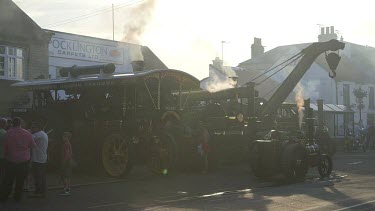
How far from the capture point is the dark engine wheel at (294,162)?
42.9ft

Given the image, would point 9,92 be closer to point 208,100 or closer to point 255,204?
point 208,100

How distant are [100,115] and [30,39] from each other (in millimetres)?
9853

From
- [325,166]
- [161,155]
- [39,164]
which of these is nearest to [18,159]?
[39,164]

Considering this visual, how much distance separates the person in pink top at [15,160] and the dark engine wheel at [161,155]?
207 inches

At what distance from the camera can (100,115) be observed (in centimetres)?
1527

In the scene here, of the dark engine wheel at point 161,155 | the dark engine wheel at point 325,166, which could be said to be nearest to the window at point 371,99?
the dark engine wheel at point 325,166

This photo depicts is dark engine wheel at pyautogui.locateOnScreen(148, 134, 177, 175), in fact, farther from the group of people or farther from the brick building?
the brick building

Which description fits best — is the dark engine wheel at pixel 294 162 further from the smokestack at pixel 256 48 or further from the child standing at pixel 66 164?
the smokestack at pixel 256 48

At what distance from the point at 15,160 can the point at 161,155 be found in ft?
18.3

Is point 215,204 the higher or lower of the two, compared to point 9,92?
lower

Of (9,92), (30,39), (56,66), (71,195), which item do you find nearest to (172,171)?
(71,195)

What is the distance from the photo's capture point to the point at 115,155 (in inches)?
562

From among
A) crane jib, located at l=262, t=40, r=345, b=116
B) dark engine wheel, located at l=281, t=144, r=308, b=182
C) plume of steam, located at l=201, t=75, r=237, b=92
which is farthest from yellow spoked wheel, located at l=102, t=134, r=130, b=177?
crane jib, located at l=262, t=40, r=345, b=116

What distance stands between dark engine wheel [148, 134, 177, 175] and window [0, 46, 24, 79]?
10.6 meters
